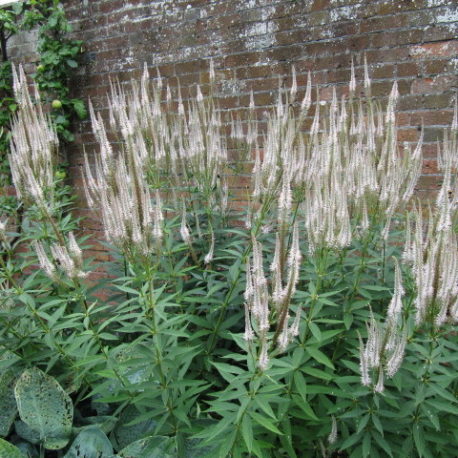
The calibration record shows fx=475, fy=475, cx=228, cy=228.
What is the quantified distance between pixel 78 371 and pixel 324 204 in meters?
1.53

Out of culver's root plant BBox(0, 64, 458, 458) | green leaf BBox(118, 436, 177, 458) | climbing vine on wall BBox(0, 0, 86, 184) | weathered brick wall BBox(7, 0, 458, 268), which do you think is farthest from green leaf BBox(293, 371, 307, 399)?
climbing vine on wall BBox(0, 0, 86, 184)

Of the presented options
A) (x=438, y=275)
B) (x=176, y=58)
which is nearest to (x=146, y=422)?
(x=438, y=275)

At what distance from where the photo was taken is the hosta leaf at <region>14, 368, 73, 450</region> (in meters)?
2.42

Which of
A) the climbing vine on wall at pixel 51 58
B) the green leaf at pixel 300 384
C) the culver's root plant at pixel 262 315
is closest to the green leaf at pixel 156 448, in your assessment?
the culver's root plant at pixel 262 315

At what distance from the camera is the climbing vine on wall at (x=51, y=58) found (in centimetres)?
470

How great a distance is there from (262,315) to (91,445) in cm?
141

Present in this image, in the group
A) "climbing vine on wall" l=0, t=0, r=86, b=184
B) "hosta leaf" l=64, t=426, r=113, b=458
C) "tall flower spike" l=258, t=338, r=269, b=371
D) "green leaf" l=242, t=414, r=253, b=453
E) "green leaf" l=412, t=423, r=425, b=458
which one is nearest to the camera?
"tall flower spike" l=258, t=338, r=269, b=371

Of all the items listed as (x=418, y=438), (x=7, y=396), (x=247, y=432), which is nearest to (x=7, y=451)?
(x=7, y=396)

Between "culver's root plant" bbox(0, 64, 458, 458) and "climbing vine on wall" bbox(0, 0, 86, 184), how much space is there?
2276 mm

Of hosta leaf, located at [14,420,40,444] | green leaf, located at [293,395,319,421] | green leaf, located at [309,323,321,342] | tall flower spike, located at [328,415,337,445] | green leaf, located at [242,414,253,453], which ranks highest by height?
green leaf, located at [309,323,321,342]

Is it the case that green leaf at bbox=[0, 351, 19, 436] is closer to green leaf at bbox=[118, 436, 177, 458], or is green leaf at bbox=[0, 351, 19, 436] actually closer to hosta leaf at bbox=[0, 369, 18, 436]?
hosta leaf at bbox=[0, 369, 18, 436]

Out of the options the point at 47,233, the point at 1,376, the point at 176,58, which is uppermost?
the point at 176,58

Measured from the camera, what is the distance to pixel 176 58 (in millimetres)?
4309

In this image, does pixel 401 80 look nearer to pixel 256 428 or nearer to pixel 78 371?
pixel 256 428
